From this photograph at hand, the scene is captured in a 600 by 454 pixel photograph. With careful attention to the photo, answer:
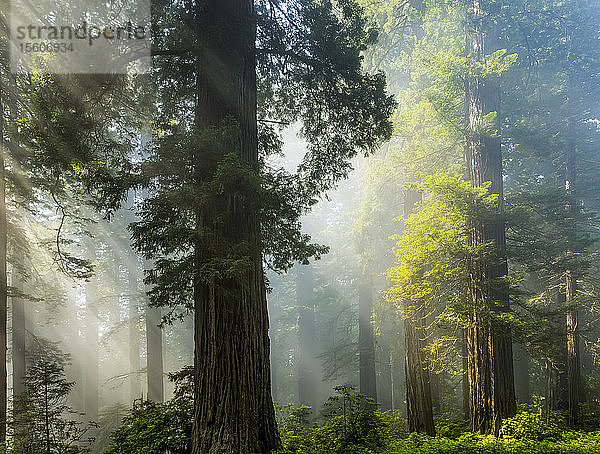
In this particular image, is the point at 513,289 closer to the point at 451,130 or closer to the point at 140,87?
the point at 451,130

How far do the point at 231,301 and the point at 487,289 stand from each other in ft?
16.4

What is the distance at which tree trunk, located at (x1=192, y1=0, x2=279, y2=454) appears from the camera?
210 inches

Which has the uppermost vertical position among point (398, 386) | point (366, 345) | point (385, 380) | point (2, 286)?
point (2, 286)

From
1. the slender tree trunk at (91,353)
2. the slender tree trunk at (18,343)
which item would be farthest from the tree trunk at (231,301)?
the slender tree trunk at (91,353)

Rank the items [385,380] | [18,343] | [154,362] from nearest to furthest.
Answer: [18,343], [154,362], [385,380]

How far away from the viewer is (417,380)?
1012 centimetres

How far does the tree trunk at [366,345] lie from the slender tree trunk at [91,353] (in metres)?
13.2

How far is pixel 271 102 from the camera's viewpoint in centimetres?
835

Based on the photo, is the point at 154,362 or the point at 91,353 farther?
the point at 91,353

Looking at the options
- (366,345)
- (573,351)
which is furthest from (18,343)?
(573,351)

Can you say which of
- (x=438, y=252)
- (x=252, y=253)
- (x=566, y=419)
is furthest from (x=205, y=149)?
(x=566, y=419)

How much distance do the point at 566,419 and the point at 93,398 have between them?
21592 mm

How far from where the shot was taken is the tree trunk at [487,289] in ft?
25.0

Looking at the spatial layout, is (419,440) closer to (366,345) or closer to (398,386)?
(366,345)
